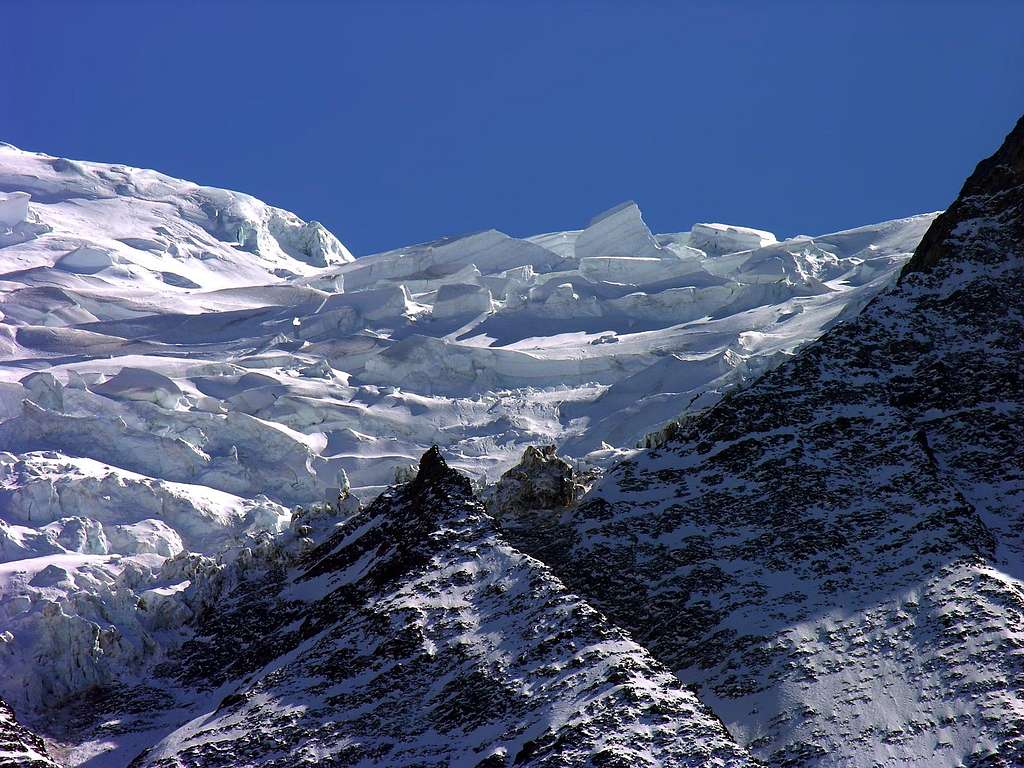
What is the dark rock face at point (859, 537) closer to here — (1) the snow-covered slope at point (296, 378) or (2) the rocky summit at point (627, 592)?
(2) the rocky summit at point (627, 592)

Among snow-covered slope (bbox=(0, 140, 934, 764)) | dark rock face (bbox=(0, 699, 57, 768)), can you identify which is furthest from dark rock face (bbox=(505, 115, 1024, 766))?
dark rock face (bbox=(0, 699, 57, 768))

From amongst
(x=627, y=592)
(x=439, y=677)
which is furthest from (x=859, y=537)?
(x=439, y=677)

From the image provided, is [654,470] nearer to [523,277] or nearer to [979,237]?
[979,237]

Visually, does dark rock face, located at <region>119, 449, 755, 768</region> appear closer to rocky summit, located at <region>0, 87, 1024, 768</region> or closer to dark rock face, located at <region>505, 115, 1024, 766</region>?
rocky summit, located at <region>0, 87, 1024, 768</region>

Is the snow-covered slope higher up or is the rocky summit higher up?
the snow-covered slope

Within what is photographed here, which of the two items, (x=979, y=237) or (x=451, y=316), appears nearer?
(x=979, y=237)

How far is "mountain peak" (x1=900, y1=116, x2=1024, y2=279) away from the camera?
74438 mm

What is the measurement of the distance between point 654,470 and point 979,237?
23182 millimetres

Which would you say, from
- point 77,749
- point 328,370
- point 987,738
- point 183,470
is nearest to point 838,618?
point 987,738

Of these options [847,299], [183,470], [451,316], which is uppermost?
[451,316]

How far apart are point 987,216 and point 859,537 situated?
26.9 metres

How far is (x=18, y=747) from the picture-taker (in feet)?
147

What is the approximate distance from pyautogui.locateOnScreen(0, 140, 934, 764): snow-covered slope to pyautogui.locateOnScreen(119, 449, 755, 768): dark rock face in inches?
371

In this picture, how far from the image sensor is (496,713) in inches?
1784
